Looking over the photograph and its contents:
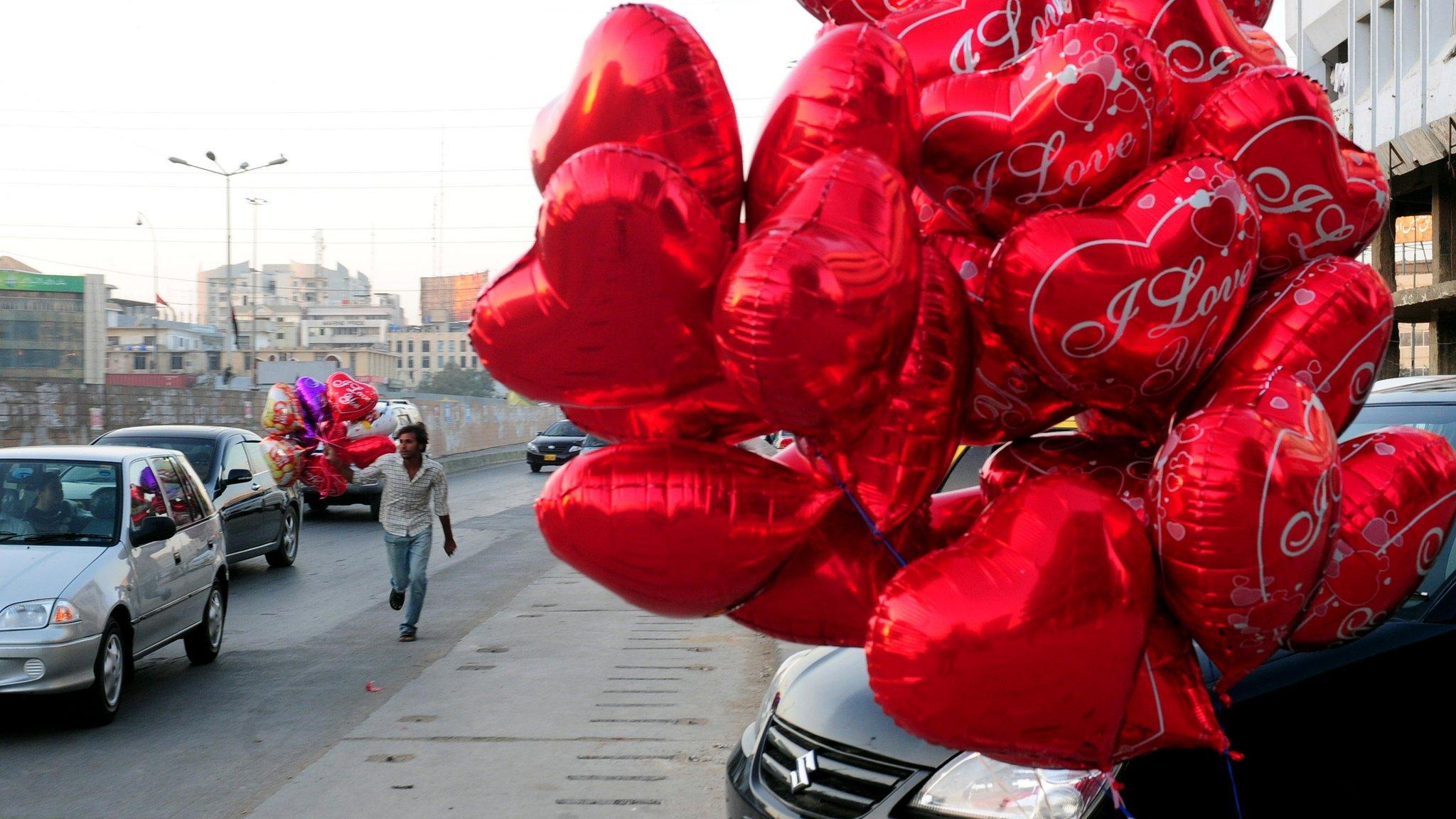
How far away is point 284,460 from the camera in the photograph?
12.2 m

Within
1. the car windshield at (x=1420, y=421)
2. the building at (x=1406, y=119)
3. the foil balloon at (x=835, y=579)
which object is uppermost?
the building at (x=1406, y=119)

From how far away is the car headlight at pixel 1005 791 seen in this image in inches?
120

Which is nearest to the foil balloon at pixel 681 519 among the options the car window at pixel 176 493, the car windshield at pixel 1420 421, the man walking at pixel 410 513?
the car windshield at pixel 1420 421

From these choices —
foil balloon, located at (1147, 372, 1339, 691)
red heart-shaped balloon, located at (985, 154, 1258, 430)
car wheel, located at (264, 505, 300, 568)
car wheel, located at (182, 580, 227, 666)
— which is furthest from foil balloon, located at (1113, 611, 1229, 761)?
Result: car wheel, located at (264, 505, 300, 568)

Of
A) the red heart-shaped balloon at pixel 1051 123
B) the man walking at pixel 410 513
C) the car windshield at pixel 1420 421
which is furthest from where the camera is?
the man walking at pixel 410 513

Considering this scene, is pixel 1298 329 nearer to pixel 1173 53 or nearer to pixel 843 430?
pixel 1173 53

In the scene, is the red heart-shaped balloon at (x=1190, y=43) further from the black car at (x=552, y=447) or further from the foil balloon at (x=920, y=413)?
the black car at (x=552, y=447)

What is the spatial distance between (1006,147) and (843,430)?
2.26 feet

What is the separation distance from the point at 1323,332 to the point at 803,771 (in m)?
1.94

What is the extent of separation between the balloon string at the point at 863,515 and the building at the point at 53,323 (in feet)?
157

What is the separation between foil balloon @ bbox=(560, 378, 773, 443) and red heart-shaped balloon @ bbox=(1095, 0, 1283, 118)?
1275 mm

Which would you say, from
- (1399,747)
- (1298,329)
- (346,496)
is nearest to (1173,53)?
(1298,329)

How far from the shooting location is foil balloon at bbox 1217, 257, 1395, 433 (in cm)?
259

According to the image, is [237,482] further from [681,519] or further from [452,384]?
[452,384]
